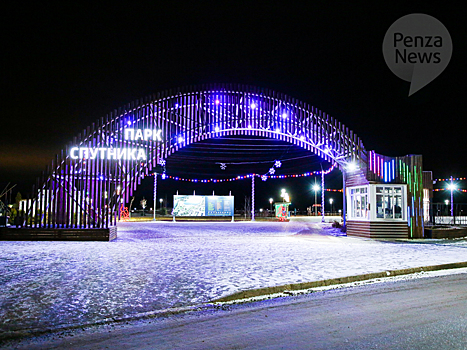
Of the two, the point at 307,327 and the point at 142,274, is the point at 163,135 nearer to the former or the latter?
the point at 142,274

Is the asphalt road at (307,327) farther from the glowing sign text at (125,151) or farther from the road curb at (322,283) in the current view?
the glowing sign text at (125,151)

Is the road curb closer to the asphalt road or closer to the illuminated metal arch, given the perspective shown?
the asphalt road

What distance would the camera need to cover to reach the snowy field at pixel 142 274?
622 cm

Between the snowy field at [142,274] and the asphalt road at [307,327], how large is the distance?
0.70m

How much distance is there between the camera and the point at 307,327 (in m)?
5.49

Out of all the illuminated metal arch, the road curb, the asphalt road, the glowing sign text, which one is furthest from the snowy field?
the glowing sign text

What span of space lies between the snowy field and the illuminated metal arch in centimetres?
409

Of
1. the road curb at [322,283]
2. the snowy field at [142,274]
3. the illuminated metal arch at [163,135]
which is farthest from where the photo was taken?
the illuminated metal arch at [163,135]

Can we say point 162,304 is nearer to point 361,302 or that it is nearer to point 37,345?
point 37,345

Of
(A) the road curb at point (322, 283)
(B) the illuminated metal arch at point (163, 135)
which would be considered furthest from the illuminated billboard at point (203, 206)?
(A) the road curb at point (322, 283)

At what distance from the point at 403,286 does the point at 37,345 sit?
6870mm

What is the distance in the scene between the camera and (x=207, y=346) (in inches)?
187

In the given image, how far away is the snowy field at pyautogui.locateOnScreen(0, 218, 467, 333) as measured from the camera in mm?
6223

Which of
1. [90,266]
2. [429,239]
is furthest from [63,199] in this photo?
[429,239]
